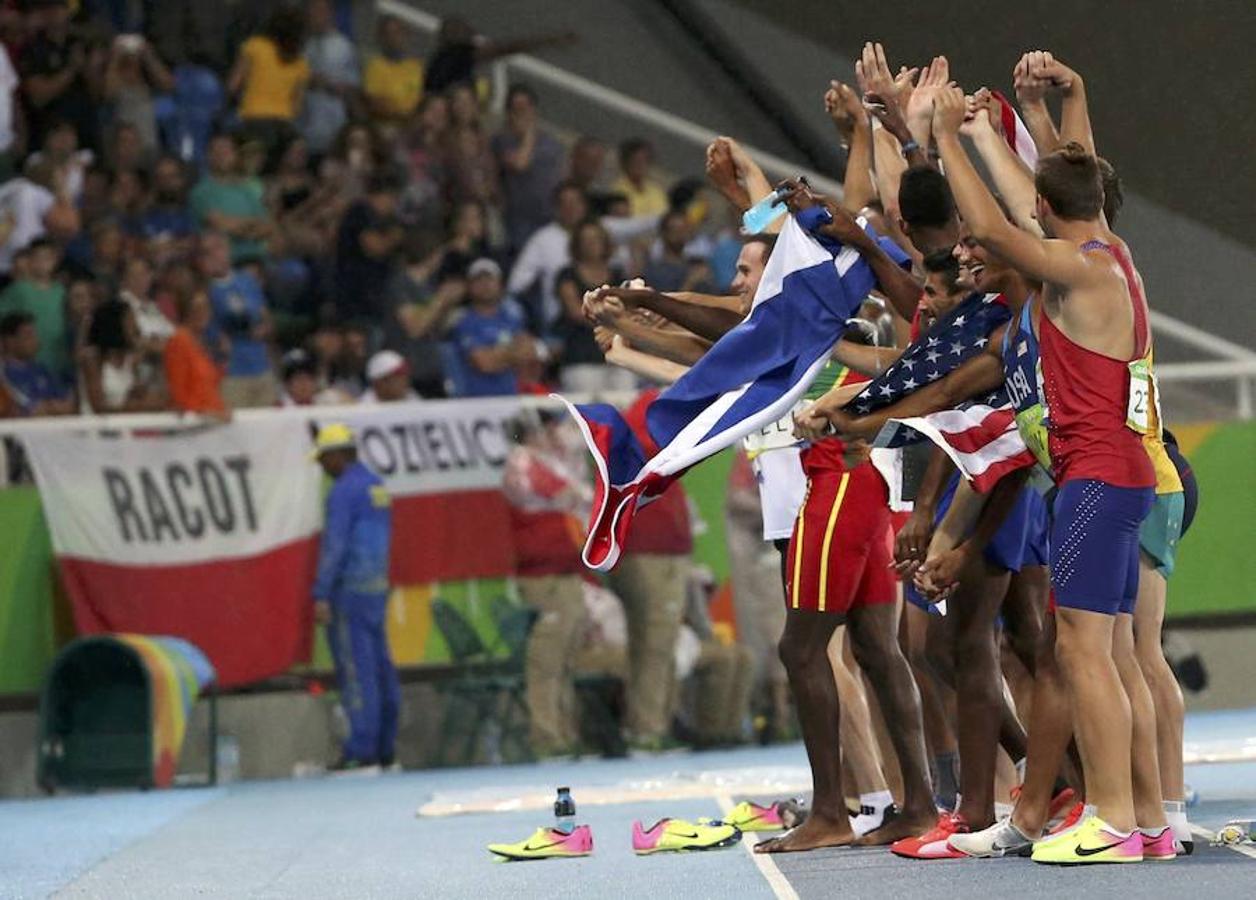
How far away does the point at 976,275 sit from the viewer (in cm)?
763

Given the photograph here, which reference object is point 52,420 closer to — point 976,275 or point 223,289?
point 223,289

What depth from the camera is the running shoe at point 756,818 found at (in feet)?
30.6

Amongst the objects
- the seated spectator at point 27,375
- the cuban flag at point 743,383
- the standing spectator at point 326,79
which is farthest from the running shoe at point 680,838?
the standing spectator at point 326,79

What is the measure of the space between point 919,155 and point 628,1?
11.6 m

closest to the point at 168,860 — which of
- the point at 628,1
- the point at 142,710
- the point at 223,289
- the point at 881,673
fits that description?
the point at 881,673

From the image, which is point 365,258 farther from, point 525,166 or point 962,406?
point 962,406

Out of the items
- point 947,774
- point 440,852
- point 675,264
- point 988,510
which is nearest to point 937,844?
point 988,510

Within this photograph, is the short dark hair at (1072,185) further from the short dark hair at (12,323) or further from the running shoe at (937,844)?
the short dark hair at (12,323)

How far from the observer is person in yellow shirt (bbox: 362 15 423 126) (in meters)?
18.8

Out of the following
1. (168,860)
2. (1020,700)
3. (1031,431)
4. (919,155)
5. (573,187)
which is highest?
(573,187)

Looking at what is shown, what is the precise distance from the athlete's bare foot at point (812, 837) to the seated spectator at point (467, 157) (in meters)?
10.4

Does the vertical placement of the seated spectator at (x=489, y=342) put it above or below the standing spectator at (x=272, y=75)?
below

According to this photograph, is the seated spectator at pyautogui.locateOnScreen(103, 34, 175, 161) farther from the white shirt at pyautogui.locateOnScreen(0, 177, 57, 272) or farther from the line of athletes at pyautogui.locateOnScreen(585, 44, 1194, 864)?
the line of athletes at pyautogui.locateOnScreen(585, 44, 1194, 864)

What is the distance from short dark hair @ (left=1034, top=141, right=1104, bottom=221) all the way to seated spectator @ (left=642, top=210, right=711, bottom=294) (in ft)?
32.0
